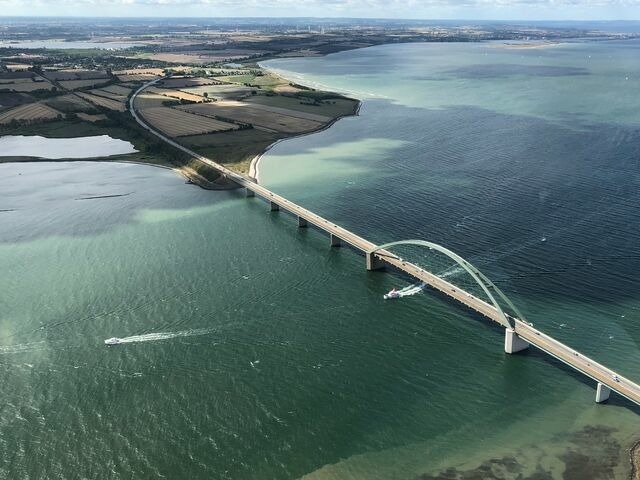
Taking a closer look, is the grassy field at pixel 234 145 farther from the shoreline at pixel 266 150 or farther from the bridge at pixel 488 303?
the bridge at pixel 488 303

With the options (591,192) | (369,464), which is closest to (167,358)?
(369,464)

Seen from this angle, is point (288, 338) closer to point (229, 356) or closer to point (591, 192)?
point (229, 356)

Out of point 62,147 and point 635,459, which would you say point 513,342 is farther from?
point 62,147

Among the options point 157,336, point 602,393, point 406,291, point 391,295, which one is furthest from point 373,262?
point 602,393

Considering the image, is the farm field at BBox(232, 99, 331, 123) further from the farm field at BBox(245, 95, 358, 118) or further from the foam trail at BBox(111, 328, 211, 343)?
the foam trail at BBox(111, 328, 211, 343)

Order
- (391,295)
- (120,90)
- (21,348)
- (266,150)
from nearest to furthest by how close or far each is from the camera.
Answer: (21,348), (391,295), (266,150), (120,90)
